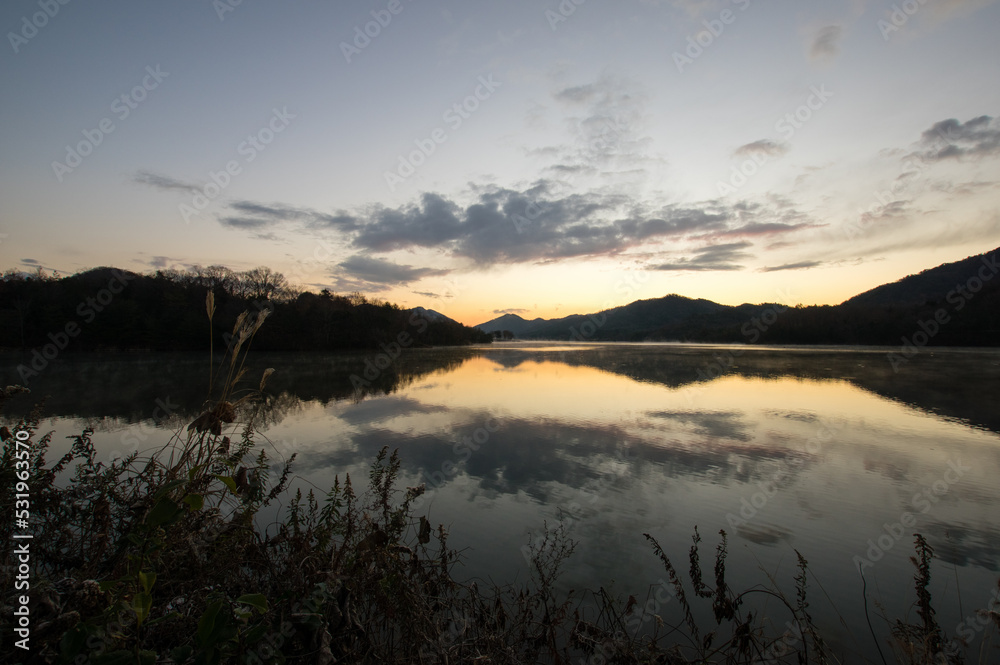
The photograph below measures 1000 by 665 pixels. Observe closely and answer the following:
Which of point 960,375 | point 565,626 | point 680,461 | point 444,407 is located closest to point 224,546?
point 565,626

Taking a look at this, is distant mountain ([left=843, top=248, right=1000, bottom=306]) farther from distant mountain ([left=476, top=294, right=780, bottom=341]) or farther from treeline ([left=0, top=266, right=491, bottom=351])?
treeline ([left=0, top=266, right=491, bottom=351])

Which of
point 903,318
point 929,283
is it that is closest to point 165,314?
point 903,318

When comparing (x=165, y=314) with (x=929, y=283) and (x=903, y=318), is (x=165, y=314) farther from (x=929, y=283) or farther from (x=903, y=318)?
(x=929, y=283)

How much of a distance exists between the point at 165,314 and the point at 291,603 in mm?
54917

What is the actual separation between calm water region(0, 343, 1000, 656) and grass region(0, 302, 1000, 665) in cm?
53

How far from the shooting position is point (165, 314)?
146ft

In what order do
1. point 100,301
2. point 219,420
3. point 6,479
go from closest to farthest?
1. point 219,420
2. point 6,479
3. point 100,301

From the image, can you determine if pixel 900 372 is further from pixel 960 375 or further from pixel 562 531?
pixel 562 531

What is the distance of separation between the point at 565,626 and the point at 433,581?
3.04ft

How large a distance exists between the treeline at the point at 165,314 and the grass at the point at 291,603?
3138cm

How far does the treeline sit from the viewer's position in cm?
3973

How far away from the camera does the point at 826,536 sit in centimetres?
405

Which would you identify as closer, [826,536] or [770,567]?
[770,567]

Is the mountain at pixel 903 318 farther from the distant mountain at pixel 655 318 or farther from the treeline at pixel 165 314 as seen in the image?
the treeline at pixel 165 314
